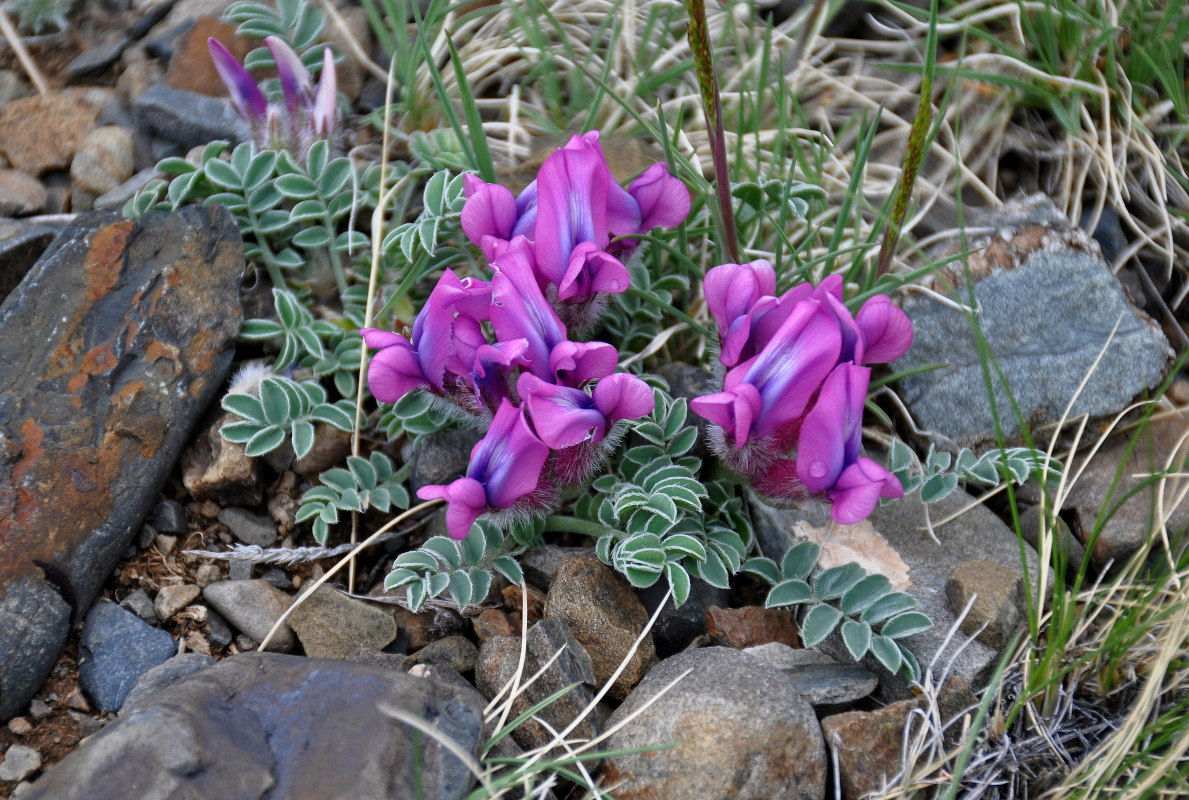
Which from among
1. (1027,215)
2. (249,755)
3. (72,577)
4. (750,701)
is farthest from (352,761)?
(1027,215)

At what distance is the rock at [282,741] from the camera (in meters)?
1.66

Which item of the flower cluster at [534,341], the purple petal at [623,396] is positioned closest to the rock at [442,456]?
the flower cluster at [534,341]

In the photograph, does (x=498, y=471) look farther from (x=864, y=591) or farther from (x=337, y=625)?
(x=864, y=591)

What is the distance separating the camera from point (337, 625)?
89.9 inches

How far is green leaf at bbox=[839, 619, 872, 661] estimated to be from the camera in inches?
81.0

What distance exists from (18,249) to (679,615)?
2.01m

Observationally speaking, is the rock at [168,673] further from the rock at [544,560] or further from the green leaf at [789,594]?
the green leaf at [789,594]

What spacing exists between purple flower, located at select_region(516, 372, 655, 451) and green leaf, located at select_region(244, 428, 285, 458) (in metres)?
0.80

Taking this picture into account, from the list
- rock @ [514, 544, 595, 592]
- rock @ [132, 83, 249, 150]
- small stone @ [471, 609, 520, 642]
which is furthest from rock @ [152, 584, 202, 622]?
rock @ [132, 83, 249, 150]

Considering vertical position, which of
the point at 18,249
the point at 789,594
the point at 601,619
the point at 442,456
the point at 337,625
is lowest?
the point at 789,594

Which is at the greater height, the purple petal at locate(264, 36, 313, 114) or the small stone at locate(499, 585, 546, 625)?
the purple petal at locate(264, 36, 313, 114)

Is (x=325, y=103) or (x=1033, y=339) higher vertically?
(x=325, y=103)

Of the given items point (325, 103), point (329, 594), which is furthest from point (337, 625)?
point (325, 103)

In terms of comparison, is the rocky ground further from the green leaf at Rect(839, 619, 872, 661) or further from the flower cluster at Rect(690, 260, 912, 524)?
the flower cluster at Rect(690, 260, 912, 524)
